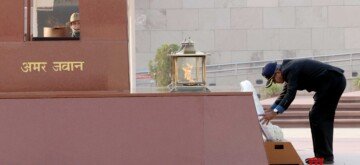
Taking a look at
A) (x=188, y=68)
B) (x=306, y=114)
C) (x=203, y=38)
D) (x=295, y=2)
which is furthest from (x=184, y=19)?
(x=188, y=68)

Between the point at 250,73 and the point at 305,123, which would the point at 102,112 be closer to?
the point at 305,123

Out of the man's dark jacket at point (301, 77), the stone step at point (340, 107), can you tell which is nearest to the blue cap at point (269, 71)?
the man's dark jacket at point (301, 77)

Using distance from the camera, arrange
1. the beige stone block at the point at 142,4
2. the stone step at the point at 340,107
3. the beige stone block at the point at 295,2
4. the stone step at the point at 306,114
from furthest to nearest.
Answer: the beige stone block at the point at 142,4, the beige stone block at the point at 295,2, the stone step at the point at 340,107, the stone step at the point at 306,114

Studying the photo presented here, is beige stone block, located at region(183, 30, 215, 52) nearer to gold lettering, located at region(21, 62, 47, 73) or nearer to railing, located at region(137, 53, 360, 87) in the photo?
railing, located at region(137, 53, 360, 87)

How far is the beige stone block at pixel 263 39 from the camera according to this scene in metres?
25.1

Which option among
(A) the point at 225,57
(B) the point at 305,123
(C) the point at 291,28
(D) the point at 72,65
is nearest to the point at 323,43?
(C) the point at 291,28

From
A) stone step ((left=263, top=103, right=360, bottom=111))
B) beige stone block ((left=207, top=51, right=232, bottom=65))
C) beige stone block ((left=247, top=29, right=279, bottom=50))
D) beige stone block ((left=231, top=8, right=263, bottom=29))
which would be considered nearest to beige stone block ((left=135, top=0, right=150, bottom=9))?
beige stone block ((left=207, top=51, right=232, bottom=65))

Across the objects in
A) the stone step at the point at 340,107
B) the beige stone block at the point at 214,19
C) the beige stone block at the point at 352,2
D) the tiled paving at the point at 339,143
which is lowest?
the tiled paving at the point at 339,143

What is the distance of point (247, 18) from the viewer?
25.2 metres

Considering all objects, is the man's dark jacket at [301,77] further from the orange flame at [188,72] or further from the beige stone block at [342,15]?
the beige stone block at [342,15]

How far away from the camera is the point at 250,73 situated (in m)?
24.6

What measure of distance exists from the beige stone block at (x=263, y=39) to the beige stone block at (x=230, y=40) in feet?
0.65

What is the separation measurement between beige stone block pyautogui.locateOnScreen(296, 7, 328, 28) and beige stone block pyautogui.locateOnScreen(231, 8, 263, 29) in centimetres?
110

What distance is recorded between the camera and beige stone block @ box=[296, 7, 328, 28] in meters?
25.0
